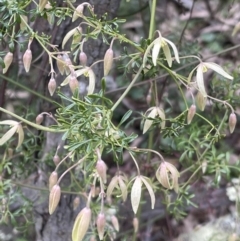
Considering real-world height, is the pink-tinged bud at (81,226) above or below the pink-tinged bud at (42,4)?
below

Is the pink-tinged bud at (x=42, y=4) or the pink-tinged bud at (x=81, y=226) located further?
the pink-tinged bud at (x=42, y=4)

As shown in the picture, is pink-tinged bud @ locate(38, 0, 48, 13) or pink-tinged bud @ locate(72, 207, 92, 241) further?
pink-tinged bud @ locate(38, 0, 48, 13)

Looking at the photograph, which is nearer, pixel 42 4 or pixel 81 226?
pixel 81 226

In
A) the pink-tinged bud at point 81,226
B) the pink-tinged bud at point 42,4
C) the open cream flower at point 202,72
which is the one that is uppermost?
the pink-tinged bud at point 42,4

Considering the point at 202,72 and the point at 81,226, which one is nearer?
the point at 81,226

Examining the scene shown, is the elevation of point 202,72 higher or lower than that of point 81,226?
higher

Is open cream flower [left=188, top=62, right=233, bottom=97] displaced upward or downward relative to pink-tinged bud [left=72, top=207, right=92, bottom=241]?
upward

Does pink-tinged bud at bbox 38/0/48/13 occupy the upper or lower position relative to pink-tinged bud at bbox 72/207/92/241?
upper

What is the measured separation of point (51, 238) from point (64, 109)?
0.68 metres

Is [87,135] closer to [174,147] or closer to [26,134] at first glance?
[174,147]

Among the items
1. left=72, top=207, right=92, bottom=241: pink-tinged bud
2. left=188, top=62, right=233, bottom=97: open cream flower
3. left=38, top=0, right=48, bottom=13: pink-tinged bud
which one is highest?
left=38, top=0, right=48, bottom=13: pink-tinged bud

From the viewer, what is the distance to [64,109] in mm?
949

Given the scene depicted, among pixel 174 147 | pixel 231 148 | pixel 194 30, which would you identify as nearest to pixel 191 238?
pixel 231 148

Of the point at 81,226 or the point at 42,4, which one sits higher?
the point at 42,4
